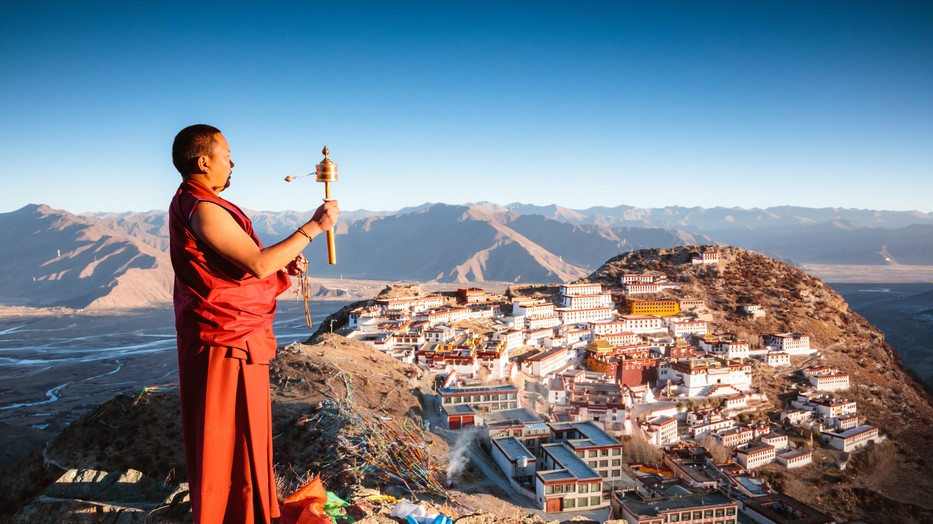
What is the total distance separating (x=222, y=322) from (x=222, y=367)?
20 cm

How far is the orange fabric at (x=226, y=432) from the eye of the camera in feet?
7.07

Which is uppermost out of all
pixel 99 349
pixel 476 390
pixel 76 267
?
pixel 76 267

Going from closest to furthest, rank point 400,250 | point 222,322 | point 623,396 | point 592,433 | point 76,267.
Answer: point 222,322 → point 592,433 → point 623,396 → point 76,267 → point 400,250

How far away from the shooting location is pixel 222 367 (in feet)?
7.03

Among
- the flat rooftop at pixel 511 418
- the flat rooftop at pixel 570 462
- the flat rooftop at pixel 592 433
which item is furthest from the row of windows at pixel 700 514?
the flat rooftop at pixel 511 418

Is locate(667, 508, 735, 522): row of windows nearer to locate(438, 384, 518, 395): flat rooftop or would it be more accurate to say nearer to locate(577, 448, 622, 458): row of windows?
locate(577, 448, 622, 458): row of windows

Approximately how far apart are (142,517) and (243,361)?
7.27 ft

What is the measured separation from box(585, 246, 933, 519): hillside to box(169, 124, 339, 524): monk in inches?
863

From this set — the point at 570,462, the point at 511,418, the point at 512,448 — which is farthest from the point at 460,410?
the point at 570,462

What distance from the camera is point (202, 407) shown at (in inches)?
86.0

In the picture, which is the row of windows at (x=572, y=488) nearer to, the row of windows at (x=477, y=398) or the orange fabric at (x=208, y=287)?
the row of windows at (x=477, y=398)

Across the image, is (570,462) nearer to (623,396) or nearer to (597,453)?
(597,453)

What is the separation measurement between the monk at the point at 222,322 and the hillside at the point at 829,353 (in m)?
21.9

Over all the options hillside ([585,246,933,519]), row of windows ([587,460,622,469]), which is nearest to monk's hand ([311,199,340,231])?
row of windows ([587,460,622,469])
